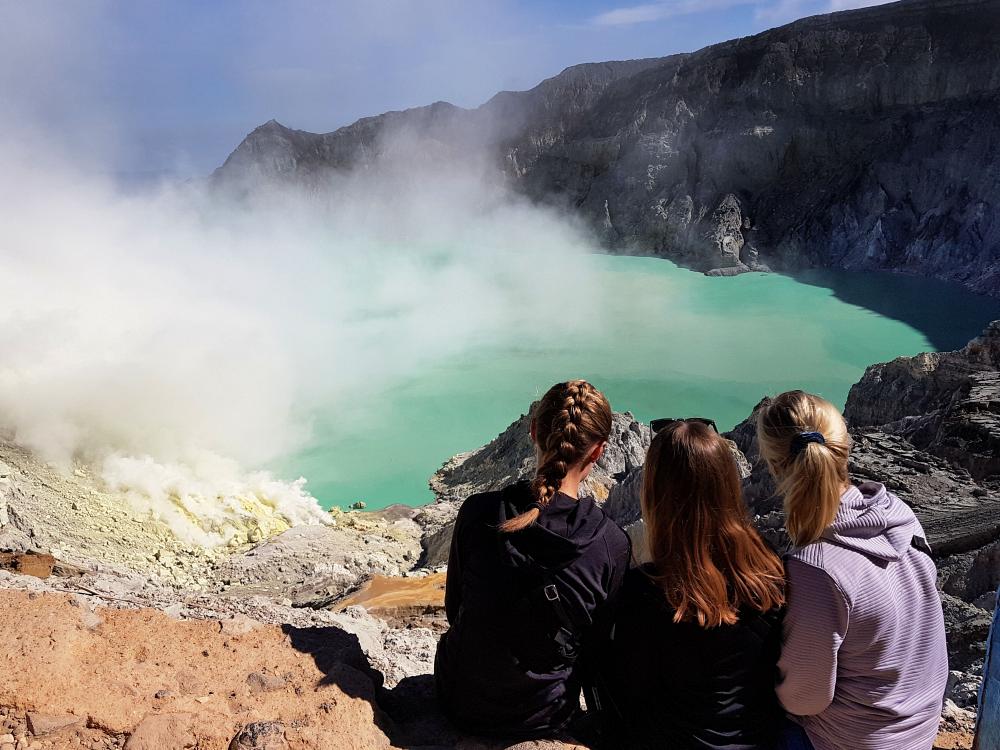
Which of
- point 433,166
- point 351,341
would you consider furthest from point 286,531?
point 433,166

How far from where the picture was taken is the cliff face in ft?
84.2

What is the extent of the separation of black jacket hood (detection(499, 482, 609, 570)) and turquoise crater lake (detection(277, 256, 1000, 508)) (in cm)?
949

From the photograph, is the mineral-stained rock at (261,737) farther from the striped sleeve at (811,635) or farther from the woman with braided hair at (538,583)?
the striped sleeve at (811,635)

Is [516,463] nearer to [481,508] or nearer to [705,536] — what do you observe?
[481,508]

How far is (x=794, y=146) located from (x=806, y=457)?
1170 inches

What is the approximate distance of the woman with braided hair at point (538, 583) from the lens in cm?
234

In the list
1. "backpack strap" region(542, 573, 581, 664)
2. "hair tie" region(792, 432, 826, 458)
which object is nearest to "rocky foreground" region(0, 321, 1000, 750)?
"backpack strap" region(542, 573, 581, 664)

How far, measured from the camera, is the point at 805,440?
2.14m

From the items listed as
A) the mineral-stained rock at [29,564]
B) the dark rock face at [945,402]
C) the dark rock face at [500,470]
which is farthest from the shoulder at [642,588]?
the dark rock face at [500,470]

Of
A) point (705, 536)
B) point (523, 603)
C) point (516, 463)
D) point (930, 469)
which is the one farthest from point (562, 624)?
point (516, 463)

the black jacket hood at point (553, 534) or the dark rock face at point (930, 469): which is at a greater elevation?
the black jacket hood at point (553, 534)

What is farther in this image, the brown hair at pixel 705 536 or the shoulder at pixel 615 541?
the shoulder at pixel 615 541

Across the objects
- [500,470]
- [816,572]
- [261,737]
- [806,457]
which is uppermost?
[806,457]

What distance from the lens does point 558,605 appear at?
231 centimetres
